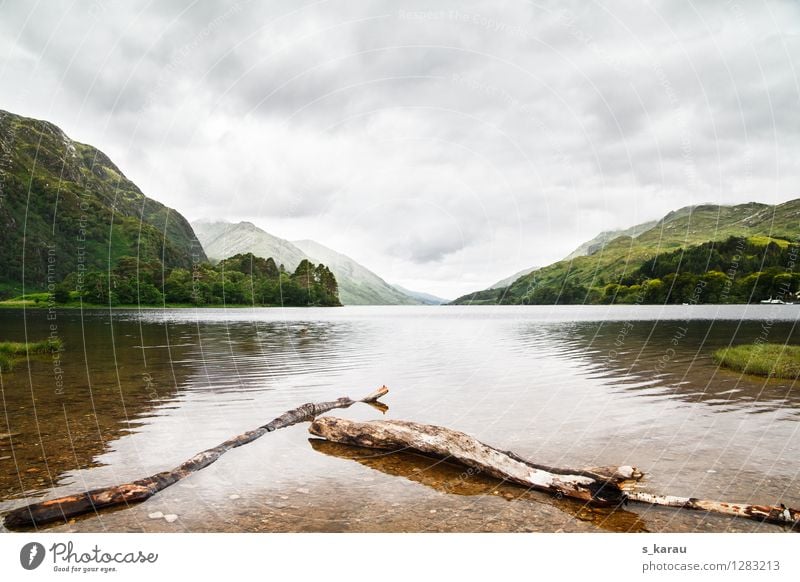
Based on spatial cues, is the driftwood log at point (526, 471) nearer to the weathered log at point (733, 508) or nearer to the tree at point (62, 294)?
the weathered log at point (733, 508)

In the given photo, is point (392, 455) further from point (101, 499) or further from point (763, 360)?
point (763, 360)

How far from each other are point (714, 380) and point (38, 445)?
33816 mm

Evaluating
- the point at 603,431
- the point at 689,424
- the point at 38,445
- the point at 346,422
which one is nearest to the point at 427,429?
the point at 346,422

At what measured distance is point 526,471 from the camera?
435 inches

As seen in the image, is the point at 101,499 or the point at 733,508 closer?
the point at 733,508

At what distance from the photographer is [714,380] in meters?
27.8

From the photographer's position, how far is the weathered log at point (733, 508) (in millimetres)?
8906

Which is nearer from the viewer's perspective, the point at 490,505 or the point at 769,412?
the point at 490,505

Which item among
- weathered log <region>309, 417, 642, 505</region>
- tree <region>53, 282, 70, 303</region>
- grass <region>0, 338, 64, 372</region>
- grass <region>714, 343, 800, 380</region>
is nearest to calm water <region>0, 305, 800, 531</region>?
weathered log <region>309, 417, 642, 505</region>

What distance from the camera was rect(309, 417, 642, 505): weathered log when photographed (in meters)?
10.1

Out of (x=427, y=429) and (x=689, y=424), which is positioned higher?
(x=427, y=429)

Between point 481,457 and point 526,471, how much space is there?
121cm

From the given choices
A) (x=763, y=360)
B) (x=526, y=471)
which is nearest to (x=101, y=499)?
(x=526, y=471)
